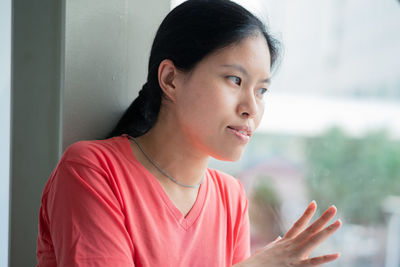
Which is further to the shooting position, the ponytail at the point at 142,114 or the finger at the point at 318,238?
the ponytail at the point at 142,114

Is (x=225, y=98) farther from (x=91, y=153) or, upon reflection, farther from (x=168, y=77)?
(x=91, y=153)

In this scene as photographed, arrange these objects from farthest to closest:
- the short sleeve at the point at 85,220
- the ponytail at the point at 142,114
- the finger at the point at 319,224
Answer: the ponytail at the point at 142,114 < the finger at the point at 319,224 < the short sleeve at the point at 85,220

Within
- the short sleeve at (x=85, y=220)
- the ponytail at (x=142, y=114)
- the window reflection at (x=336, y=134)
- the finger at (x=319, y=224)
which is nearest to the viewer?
the short sleeve at (x=85, y=220)

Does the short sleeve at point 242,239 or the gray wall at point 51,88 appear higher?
the gray wall at point 51,88

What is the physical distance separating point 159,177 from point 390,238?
120 centimetres

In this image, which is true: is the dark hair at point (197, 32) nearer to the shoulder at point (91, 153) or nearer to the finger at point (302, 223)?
the shoulder at point (91, 153)

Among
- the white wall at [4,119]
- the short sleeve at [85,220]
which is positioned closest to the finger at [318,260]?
the short sleeve at [85,220]

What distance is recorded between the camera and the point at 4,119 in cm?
91

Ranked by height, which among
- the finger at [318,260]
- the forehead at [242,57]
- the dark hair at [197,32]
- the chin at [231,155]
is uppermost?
the dark hair at [197,32]

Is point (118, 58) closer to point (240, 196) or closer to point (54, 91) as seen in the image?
point (54, 91)

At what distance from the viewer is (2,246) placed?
924mm

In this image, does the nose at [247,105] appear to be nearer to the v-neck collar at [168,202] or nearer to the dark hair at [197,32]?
the dark hair at [197,32]

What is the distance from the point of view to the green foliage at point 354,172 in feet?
4.71

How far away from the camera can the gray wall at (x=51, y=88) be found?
2.90 ft
